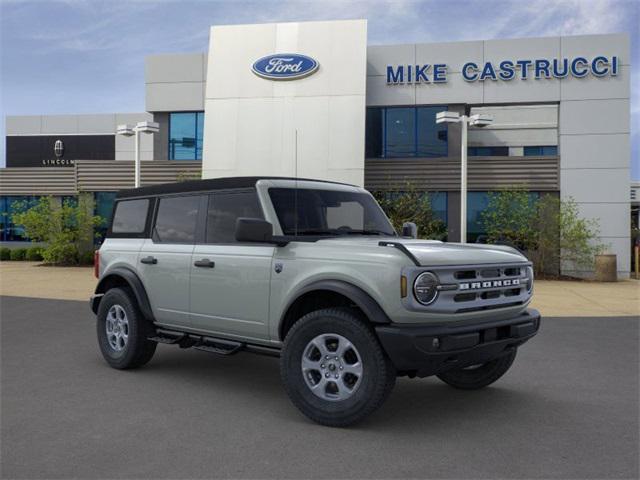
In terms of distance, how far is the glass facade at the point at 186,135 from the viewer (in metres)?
24.6

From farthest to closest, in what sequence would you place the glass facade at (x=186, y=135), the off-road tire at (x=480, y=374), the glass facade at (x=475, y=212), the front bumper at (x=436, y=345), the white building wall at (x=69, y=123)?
1. the white building wall at (x=69, y=123)
2. the glass facade at (x=186, y=135)
3. the glass facade at (x=475, y=212)
4. the off-road tire at (x=480, y=374)
5. the front bumper at (x=436, y=345)

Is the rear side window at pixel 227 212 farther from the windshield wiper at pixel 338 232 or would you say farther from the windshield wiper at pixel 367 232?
the windshield wiper at pixel 367 232

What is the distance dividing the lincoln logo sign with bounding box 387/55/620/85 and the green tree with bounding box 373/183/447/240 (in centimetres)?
435

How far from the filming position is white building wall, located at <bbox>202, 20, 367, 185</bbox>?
816 inches

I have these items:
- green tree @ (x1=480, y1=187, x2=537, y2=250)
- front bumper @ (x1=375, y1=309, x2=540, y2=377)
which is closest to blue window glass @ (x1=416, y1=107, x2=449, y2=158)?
green tree @ (x1=480, y1=187, x2=537, y2=250)

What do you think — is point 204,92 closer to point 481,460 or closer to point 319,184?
point 319,184

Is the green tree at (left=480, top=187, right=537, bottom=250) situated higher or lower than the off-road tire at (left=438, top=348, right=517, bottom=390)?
higher

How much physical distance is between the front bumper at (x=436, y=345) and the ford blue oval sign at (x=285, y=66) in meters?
18.2

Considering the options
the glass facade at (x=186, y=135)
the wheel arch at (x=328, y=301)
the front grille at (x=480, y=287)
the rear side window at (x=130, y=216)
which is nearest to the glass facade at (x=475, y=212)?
the glass facade at (x=186, y=135)

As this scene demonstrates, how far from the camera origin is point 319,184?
18.9 feet

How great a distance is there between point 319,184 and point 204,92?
19.8 m

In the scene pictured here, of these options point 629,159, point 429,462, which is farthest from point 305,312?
point 629,159

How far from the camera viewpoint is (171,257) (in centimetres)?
585

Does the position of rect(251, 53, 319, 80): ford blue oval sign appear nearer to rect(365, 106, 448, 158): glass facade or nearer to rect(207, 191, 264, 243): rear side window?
rect(365, 106, 448, 158): glass facade
